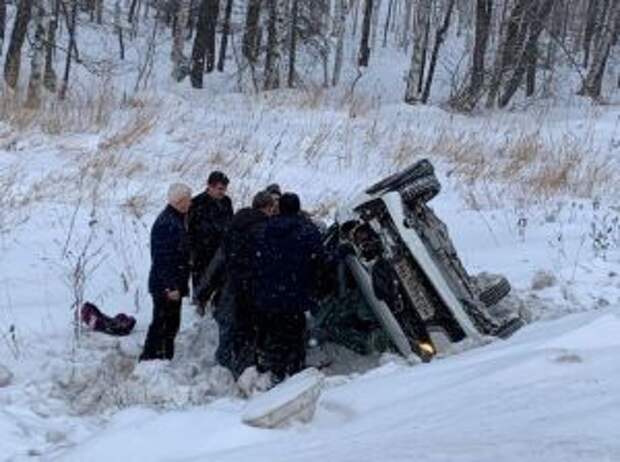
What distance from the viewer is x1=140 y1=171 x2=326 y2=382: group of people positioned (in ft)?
23.9

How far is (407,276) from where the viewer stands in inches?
281

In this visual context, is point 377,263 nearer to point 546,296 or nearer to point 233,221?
point 233,221

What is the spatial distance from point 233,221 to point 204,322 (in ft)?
3.61

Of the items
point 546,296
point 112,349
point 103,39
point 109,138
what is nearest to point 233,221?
point 112,349

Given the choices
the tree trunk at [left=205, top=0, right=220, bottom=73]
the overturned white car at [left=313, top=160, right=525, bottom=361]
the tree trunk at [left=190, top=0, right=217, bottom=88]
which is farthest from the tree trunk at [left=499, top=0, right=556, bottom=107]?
the overturned white car at [left=313, top=160, right=525, bottom=361]

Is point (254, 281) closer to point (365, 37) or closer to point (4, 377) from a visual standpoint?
point (4, 377)

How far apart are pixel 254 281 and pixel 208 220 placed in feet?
4.11

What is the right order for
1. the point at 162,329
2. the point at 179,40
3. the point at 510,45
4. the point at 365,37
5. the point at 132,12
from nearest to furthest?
the point at 162,329 → the point at 510,45 → the point at 179,40 → the point at 365,37 → the point at 132,12

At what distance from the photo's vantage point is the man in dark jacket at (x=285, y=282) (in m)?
7.26

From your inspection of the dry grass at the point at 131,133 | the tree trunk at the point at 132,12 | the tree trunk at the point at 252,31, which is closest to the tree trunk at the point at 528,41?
the tree trunk at the point at 252,31

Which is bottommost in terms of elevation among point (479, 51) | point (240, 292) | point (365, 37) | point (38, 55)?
point (240, 292)

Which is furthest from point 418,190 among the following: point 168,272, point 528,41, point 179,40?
point 179,40

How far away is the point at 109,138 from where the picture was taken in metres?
14.0

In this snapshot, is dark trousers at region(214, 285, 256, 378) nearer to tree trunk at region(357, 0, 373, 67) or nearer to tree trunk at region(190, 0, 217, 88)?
tree trunk at region(190, 0, 217, 88)
